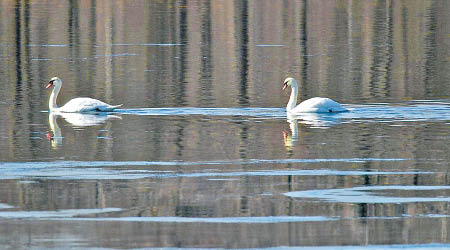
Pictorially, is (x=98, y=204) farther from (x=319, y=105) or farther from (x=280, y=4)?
(x=280, y=4)

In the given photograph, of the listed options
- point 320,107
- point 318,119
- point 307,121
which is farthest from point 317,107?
point 307,121

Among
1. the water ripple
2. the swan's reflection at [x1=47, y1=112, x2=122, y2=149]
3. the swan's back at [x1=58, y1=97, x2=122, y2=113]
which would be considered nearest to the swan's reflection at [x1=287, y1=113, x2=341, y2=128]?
the swan's reflection at [x1=47, y1=112, x2=122, y2=149]

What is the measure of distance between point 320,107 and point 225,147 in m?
5.24

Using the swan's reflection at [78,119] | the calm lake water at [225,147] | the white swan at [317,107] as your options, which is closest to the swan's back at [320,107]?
the white swan at [317,107]

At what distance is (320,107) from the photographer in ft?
76.3

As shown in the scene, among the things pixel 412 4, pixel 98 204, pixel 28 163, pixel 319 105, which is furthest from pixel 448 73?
pixel 412 4

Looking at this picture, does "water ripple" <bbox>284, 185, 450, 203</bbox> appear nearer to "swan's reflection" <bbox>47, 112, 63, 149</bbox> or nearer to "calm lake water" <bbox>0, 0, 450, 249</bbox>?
"calm lake water" <bbox>0, 0, 450, 249</bbox>

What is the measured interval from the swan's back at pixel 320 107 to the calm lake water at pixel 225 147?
0.25 meters

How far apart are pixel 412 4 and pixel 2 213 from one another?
197 feet

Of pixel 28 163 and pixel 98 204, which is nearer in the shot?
pixel 98 204

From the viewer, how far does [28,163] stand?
16625 mm

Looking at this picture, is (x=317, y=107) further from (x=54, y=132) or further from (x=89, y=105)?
(x=54, y=132)

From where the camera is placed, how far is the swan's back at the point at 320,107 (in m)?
23.1

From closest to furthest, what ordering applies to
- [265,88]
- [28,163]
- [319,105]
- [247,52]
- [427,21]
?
1. [28,163]
2. [319,105]
3. [265,88]
4. [247,52]
5. [427,21]
